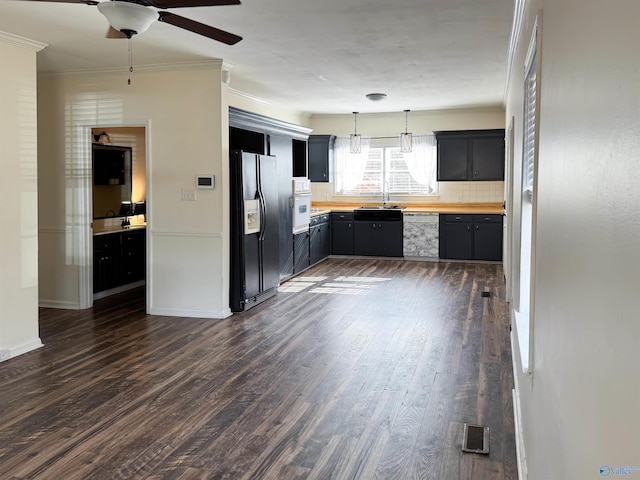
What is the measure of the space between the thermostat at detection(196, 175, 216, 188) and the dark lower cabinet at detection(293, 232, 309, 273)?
2571 millimetres

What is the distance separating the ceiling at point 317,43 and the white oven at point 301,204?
129 centimetres

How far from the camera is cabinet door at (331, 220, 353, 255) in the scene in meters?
10.6

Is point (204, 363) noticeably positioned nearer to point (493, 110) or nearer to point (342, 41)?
point (342, 41)

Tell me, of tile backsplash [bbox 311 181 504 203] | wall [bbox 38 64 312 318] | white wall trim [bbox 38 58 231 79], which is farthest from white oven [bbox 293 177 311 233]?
tile backsplash [bbox 311 181 504 203]

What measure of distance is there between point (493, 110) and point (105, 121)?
20.9 ft

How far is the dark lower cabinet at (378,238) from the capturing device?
33.9ft

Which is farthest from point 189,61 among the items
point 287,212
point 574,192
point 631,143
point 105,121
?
point 631,143

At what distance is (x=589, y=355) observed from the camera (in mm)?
1036

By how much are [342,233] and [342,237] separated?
0.24ft

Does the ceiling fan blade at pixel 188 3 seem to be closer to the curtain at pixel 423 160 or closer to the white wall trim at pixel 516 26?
the white wall trim at pixel 516 26

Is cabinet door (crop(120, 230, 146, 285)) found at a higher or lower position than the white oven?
lower

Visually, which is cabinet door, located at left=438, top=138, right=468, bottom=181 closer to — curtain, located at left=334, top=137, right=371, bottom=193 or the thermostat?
curtain, located at left=334, top=137, right=371, bottom=193

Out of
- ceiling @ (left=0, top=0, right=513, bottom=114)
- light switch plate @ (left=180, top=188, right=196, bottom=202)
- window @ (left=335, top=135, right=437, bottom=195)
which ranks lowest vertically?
light switch plate @ (left=180, top=188, right=196, bottom=202)

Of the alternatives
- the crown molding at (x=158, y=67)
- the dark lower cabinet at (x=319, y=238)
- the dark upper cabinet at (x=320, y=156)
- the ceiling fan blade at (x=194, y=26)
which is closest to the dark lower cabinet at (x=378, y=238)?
the dark lower cabinet at (x=319, y=238)
